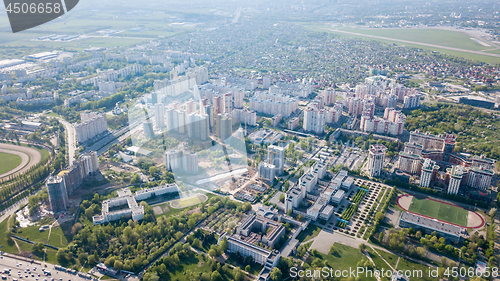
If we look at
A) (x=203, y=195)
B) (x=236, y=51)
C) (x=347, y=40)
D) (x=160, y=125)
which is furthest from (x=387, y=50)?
(x=203, y=195)

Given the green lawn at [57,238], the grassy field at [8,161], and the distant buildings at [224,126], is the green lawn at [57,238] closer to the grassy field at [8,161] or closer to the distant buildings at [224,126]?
the grassy field at [8,161]

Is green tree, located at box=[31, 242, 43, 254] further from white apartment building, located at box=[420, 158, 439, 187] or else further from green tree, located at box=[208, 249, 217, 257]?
white apartment building, located at box=[420, 158, 439, 187]

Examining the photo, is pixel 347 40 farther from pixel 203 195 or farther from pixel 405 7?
pixel 203 195

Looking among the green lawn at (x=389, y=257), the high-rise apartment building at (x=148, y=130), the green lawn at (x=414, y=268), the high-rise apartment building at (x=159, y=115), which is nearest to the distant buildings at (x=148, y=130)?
the high-rise apartment building at (x=148, y=130)

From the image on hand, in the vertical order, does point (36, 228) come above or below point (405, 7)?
below

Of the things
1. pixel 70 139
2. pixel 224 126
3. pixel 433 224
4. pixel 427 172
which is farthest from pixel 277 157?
pixel 70 139

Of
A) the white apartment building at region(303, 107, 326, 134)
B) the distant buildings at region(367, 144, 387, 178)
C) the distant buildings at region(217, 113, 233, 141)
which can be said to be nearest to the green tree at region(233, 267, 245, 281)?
the distant buildings at region(367, 144, 387, 178)
